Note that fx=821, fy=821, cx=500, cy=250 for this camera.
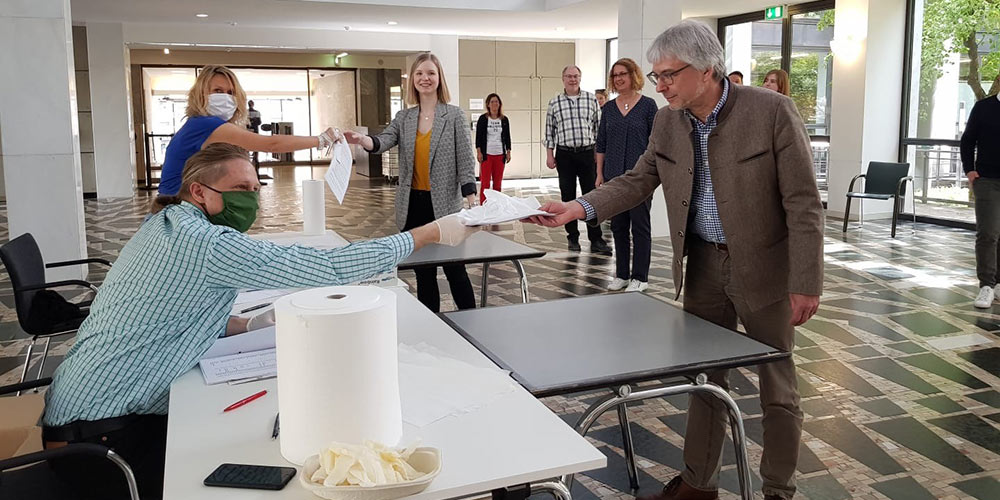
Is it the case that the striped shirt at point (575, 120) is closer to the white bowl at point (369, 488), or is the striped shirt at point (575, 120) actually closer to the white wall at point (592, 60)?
the white bowl at point (369, 488)

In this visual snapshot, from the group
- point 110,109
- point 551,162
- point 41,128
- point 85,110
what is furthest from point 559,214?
point 85,110

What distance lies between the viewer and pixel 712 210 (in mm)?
2701

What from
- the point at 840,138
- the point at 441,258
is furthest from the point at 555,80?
the point at 441,258

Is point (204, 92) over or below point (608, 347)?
over

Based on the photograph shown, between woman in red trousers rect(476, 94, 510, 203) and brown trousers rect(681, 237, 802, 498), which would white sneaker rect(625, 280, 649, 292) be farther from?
woman in red trousers rect(476, 94, 510, 203)

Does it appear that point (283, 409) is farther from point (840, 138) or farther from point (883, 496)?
point (840, 138)

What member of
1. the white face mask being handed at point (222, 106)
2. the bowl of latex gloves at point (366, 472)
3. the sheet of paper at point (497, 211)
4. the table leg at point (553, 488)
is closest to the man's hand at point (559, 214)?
the sheet of paper at point (497, 211)

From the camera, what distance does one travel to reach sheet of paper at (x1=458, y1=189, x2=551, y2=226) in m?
2.53

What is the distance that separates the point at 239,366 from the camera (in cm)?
210

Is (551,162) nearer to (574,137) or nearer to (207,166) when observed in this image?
(574,137)

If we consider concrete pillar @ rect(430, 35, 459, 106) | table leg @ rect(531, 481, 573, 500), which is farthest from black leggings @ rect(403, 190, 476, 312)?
concrete pillar @ rect(430, 35, 459, 106)

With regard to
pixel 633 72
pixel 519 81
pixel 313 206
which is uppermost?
pixel 519 81

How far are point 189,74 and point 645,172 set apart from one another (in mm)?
20717

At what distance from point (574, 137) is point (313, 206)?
4283mm
